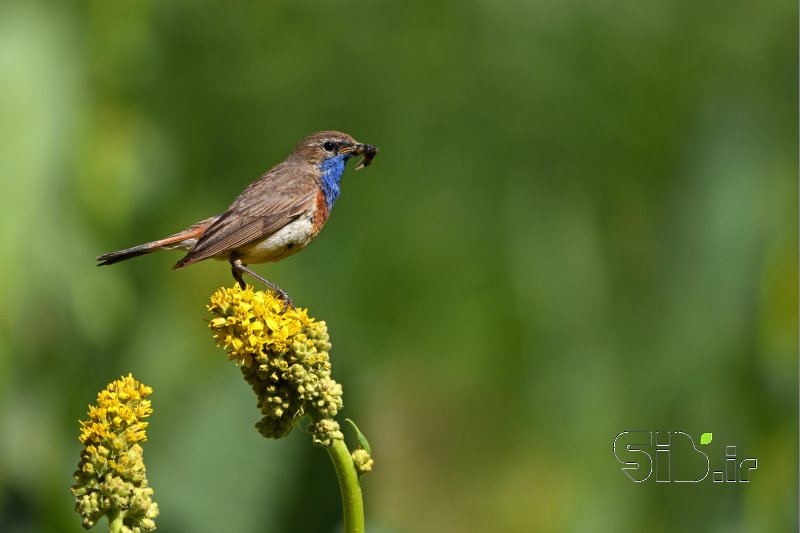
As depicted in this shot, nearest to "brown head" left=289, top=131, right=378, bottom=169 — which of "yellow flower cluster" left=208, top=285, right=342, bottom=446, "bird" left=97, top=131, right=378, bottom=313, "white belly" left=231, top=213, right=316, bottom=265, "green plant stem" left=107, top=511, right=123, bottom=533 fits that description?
"bird" left=97, top=131, right=378, bottom=313

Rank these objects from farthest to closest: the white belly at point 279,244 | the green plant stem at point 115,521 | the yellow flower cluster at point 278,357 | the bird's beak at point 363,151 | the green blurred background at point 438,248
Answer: the green blurred background at point 438,248, the bird's beak at point 363,151, the white belly at point 279,244, the yellow flower cluster at point 278,357, the green plant stem at point 115,521

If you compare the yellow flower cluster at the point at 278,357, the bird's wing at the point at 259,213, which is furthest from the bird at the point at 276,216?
the yellow flower cluster at the point at 278,357

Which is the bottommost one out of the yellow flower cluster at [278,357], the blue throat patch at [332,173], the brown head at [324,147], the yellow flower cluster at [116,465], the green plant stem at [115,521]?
the green plant stem at [115,521]

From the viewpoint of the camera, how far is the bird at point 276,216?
163 inches

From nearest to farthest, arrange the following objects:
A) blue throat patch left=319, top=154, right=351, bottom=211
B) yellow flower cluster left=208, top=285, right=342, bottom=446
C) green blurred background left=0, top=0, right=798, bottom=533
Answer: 1. yellow flower cluster left=208, top=285, right=342, bottom=446
2. blue throat patch left=319, top=154, right=351, bottom=211
3. green blurred background left=0, top=0, right=798, bottom=533

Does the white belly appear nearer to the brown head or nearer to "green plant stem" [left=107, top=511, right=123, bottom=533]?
the brown head

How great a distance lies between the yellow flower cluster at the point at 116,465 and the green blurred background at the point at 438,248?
226cm

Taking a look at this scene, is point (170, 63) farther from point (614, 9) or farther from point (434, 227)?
point (614, 9)

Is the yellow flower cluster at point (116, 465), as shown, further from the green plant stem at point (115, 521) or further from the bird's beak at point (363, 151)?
the bird's beak at point (363, 151)

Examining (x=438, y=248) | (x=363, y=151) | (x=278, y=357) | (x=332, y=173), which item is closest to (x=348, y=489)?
(x=278, y=357)

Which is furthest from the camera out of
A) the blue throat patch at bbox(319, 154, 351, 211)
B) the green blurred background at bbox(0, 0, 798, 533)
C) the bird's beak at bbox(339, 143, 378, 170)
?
the green blurred background at bbox(0, 0, 798, 533)

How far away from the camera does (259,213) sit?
4.27 meters

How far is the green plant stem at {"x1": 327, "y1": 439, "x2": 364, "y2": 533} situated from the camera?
2.58m

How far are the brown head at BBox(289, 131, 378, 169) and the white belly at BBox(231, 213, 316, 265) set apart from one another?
1.55ft
